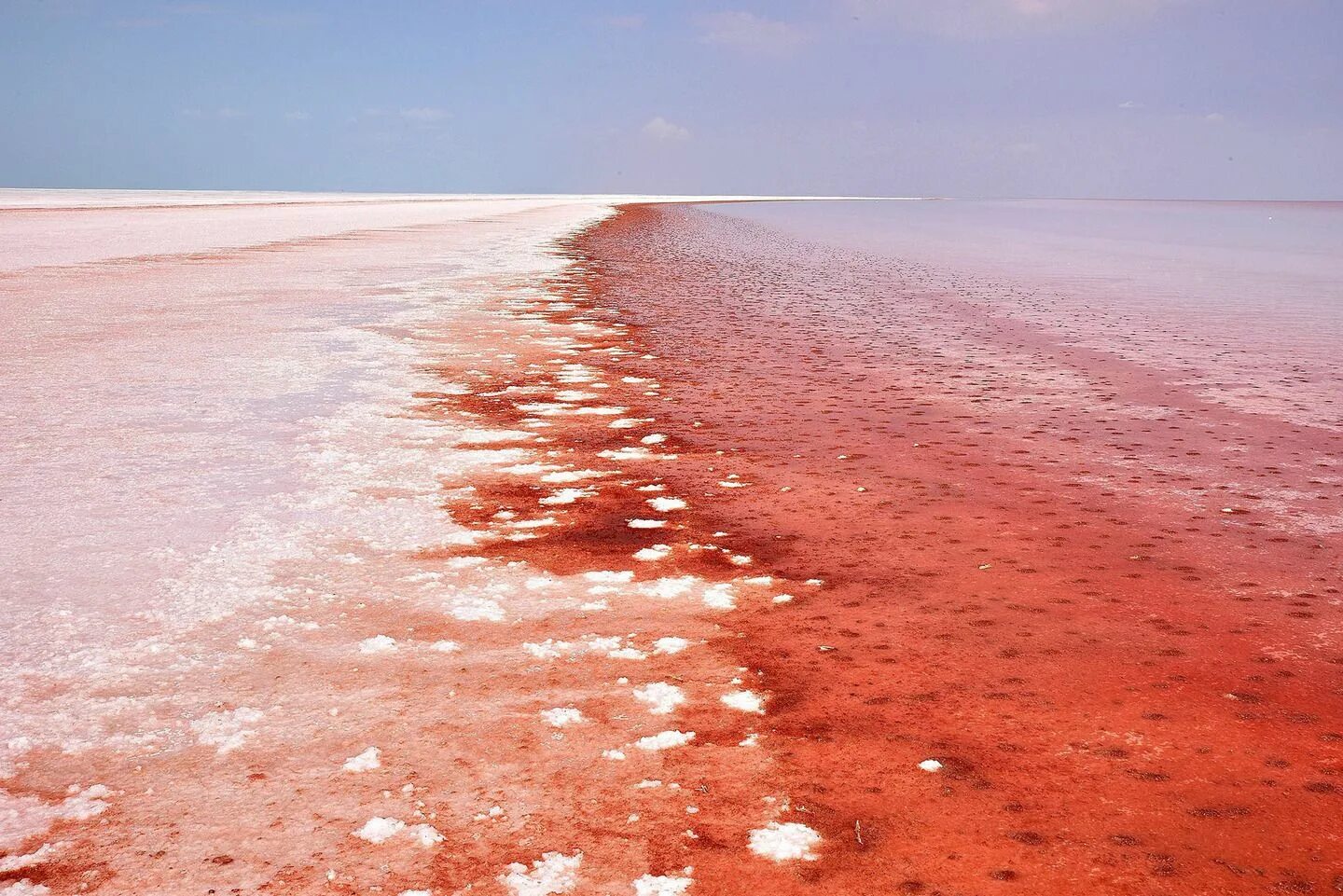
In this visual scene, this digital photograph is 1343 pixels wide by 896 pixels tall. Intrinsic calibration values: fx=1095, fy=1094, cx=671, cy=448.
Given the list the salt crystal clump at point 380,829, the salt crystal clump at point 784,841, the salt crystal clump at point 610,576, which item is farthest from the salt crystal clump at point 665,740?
the salt crystal clump at point 610,576

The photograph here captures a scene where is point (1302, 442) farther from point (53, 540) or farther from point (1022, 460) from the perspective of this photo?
point (53, 540)

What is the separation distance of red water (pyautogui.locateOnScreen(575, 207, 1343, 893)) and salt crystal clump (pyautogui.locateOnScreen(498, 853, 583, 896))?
295mm

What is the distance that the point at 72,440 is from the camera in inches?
211

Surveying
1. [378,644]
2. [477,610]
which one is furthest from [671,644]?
[378,644]

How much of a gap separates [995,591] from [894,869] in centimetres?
168

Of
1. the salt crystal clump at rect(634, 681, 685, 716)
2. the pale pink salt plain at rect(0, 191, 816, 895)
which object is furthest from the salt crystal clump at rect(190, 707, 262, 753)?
the salt crystal clump at rect(634, 681, 685, 716)

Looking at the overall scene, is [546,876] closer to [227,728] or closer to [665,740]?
[665,740]

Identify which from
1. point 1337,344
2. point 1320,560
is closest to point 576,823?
point 1320,560

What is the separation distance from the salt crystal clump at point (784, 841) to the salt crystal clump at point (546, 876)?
0.37 meters

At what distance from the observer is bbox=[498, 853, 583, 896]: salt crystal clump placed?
6.85 ft

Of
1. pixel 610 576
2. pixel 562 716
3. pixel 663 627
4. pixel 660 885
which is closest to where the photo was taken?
pixel 660 885

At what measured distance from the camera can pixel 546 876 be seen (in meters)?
2.12

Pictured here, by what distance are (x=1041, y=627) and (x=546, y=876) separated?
188cm

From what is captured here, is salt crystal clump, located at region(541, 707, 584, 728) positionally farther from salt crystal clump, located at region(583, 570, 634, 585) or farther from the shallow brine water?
salt crystal clump, located at region(583, 570, 634, 585)
